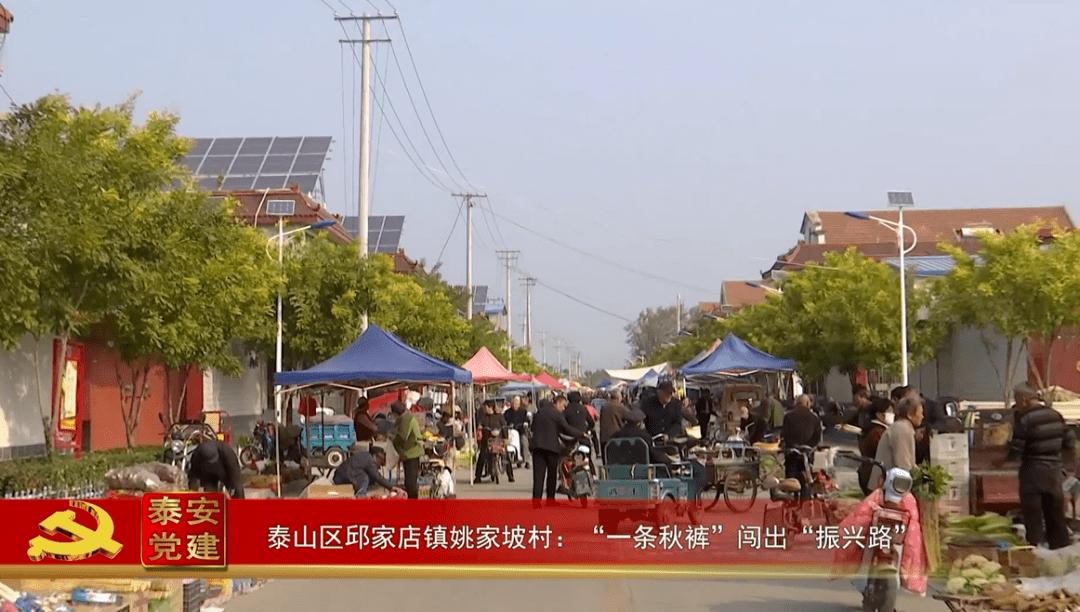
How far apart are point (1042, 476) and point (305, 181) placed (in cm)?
5466

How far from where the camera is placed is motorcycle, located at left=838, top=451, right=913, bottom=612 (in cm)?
973

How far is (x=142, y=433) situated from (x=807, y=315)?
104 ft

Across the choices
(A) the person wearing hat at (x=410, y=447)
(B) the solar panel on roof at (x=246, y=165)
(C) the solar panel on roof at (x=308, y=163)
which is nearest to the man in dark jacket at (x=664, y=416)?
(A) the person wearing hat at (x=410, y=447)

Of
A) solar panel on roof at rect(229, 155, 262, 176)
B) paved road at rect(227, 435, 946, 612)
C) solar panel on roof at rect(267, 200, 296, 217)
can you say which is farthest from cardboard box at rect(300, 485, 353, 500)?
solar panel on roof at rect(229, 155, 262, 176)

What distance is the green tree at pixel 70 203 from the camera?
2064 cm

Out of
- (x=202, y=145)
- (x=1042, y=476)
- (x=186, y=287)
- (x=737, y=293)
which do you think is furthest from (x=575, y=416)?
(x=737, y=293)

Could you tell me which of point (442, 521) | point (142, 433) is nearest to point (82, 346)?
point (142, 433)

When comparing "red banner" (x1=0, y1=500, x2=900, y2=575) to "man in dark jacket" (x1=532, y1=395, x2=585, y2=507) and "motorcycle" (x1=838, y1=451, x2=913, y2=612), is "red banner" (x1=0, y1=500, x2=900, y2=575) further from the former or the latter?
"man in dark jacket" (x1=532, y1=395, x2=585, y2=507)

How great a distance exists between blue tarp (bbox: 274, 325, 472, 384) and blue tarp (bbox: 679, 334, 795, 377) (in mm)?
13491

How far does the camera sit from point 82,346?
28453 mm

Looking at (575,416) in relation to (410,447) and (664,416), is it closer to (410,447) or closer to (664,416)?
(664,416)

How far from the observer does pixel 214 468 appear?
15164 mm

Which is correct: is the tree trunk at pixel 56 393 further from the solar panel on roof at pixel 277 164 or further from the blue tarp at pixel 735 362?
the solar panel on roof at pixel 277 164

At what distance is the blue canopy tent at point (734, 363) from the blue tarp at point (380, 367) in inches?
532
